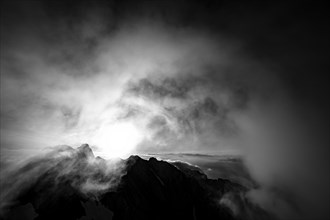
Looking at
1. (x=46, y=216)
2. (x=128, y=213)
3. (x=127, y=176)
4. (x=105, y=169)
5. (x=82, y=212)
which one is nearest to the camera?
(x=46, y=216)

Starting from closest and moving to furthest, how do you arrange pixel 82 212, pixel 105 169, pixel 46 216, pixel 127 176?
pixel 46 216 < pixel 82 212 < pixel 127 176 < pixel 105 169

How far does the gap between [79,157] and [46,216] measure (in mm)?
72736

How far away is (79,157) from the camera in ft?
597

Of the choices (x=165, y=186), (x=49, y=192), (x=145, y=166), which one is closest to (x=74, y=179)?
(x=49, y=192)

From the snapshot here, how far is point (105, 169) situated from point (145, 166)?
43.2 meters

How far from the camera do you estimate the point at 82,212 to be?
12181 centimetres

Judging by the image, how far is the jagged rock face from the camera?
12081cm

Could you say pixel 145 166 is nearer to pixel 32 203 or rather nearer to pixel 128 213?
pixel 128 213

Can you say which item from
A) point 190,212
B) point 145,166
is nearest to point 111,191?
point 145,166

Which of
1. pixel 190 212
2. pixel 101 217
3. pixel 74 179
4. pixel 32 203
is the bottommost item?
pixel 190 212

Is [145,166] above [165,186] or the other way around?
above

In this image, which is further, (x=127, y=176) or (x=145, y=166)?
(x=145, y=166)

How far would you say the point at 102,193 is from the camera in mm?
147250

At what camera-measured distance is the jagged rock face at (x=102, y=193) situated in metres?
121
